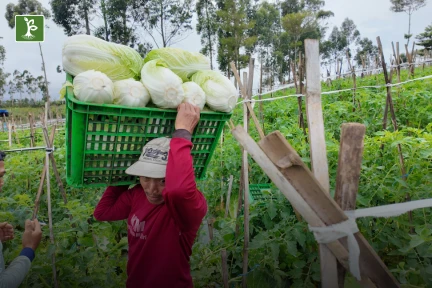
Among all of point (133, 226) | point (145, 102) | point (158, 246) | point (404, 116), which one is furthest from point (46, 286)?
point (404, 116)

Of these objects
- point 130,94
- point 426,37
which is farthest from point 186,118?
point 426,37

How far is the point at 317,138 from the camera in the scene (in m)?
1.45

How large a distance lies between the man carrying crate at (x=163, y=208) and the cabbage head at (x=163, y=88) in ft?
0.19

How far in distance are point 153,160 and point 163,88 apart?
1.18 feet

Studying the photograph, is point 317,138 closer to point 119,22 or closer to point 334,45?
point 119,22

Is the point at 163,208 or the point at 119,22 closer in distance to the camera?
the point at 163,208

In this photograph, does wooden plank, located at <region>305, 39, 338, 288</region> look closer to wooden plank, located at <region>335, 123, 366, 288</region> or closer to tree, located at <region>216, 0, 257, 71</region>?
wooden plank, located at <region>335, 123, 366, 288</region>

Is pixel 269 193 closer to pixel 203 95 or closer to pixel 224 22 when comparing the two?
pixel 203 95

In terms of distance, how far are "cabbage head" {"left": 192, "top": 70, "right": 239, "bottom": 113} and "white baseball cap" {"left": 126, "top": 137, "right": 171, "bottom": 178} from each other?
1.11 ft

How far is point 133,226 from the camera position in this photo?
1.92 metres

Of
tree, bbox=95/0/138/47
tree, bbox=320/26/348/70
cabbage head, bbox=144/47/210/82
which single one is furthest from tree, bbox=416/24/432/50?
cabbage head, bbox=144/47/210/82

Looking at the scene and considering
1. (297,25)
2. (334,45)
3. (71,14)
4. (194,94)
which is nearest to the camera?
(194,94)

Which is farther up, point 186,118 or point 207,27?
point 207,27

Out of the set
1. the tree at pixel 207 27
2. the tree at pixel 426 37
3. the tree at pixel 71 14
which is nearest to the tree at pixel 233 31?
the tree at pixel 207 27
